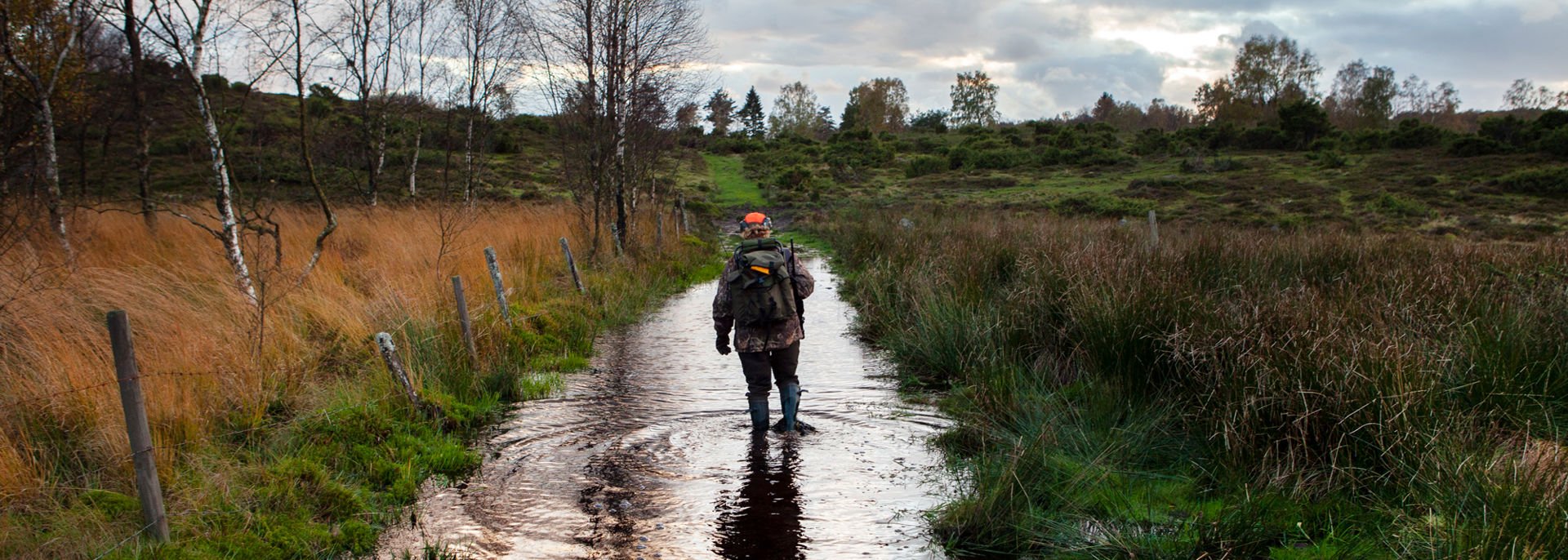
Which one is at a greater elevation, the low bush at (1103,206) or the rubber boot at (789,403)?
the low bush at (1103,206)

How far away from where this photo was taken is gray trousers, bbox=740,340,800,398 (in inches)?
272

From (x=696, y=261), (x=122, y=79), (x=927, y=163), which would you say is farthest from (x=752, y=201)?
(x=122, y=79)

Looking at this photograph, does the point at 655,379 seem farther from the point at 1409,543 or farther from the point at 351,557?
the point at 1409,543

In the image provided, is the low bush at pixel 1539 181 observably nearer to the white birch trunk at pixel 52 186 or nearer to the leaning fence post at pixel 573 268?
the leaning fence post at pixel 573 268

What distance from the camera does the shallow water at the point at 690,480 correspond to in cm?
467

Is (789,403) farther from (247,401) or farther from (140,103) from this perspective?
(140,103)

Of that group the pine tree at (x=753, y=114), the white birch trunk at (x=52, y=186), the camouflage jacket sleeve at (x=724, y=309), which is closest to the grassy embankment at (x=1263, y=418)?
the camouflage jacket sleeve at (x=724, y=309)

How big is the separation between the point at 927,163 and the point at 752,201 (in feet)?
35.7

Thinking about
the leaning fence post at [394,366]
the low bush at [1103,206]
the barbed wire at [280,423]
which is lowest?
the barbed wire at [280,423]

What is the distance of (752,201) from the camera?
41781 millimetres

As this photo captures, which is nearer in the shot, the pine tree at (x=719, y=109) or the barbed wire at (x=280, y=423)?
the barbed wire at (x=280, y=423)

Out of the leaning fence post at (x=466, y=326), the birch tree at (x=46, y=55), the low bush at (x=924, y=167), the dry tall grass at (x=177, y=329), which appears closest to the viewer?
the dry tall grass at (x=177, y=329)

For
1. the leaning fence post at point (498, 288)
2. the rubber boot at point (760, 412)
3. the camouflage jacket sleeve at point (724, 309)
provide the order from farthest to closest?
the leaning fence post at point (498, 288) < the camouflage jacket sleeve at point (724, 309) < the rubber boot at point (760, 412)

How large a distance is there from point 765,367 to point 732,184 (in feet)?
135
